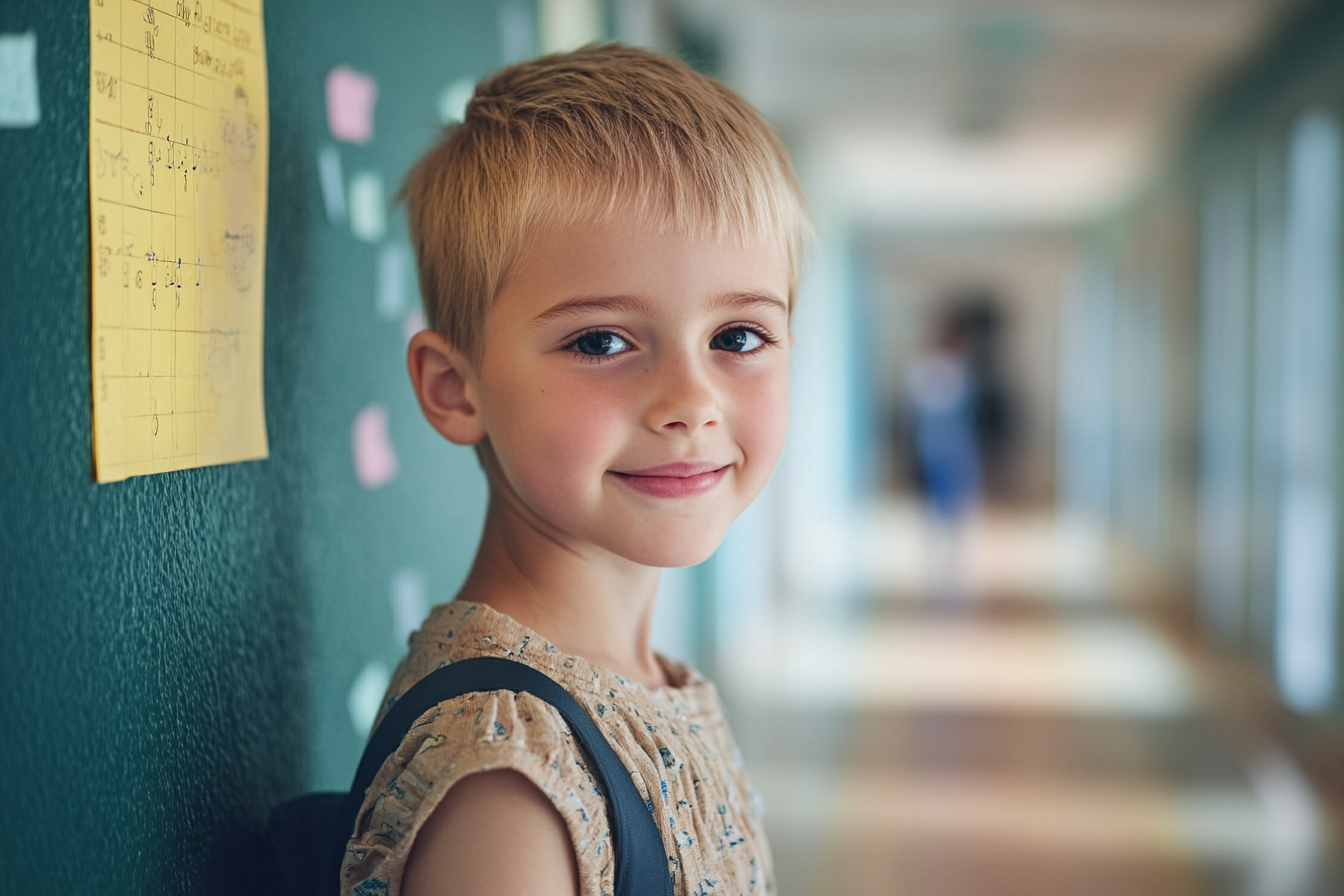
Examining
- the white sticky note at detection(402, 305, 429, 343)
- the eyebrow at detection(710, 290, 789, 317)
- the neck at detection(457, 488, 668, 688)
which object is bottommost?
the neck at detection(457, 488, 668, 688)

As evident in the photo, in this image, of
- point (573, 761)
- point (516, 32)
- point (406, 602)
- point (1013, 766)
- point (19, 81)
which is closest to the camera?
point (19, 81)

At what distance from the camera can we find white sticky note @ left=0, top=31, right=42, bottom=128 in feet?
2.00

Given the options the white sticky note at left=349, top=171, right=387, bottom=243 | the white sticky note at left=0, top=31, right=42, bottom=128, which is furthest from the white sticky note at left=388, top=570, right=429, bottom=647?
the white sticky note at left=0, top=31, right=42, bottom=128

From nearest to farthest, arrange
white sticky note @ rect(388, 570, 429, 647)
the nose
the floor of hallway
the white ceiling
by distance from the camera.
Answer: the nose < white sticky note @ rect(388, 570, 429, 647) < the floor of hallway < the white ceiling

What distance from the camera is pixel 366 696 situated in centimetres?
124

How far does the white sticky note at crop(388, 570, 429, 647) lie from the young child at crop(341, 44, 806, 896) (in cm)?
40

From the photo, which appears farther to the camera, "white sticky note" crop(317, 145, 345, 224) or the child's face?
"white sticky note" crop(317, 145, 345, 224)

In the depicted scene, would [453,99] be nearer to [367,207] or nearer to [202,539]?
[367,207]

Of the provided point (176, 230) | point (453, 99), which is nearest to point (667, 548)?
point (176, 230)

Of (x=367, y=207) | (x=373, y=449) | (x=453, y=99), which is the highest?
(x=453, y=99)

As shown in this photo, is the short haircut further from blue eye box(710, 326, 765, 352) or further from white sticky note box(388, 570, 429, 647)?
white sticky note box(388, 570, 429, 647)

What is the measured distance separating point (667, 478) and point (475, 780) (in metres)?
0.25

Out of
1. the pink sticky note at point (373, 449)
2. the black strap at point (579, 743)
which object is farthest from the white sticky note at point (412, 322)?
the black strap at point (579, 743)

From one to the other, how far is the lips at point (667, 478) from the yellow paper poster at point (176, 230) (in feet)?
0.99
